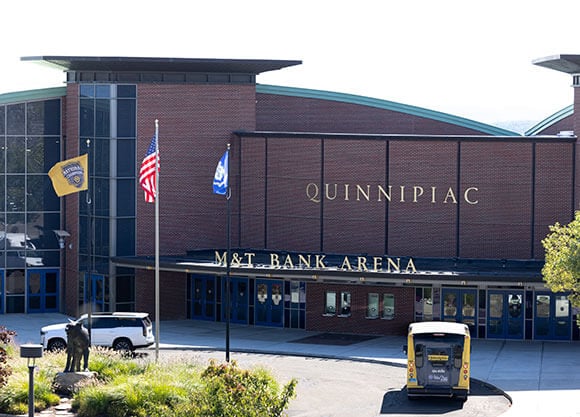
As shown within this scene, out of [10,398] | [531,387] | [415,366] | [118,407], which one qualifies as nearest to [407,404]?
[415,366]

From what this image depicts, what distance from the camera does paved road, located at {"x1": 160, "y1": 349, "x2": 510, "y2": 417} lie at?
1487 inches

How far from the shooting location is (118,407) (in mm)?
36062

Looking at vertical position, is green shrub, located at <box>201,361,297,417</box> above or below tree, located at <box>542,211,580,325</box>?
below

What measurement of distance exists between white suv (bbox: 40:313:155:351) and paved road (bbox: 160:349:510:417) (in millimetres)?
1260

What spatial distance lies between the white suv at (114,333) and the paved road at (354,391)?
49.6 inches

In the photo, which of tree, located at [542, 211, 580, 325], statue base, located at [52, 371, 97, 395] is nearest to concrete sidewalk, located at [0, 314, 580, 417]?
tree, located at [542, 211, 580, 325]

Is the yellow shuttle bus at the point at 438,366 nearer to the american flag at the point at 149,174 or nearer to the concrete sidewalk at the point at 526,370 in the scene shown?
the concrete sidewalk at the point at 526,370

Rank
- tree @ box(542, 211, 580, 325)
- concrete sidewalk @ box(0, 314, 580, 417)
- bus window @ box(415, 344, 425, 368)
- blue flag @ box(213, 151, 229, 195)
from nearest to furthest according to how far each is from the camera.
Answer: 1. concrete sidewalk @ box(0, 314, 580, 417)
2. bus window @ box(415, 344, 425, 368)
3. tree @ box(542, 211, 580, 325)
4. blue flag @ box(213, 151, 229, 195)

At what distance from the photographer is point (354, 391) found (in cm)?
4122

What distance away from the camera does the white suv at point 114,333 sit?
159 ft

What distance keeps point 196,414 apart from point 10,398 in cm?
781

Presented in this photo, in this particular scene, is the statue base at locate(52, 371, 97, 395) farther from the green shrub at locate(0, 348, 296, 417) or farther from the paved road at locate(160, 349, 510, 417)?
the paved road at locate(160, 349, 510, 417)

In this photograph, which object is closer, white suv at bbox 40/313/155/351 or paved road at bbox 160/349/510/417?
paved road at bbox 160/349/510/417

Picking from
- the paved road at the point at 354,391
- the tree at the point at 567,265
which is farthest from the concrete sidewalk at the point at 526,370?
the tree at the point at 567,265
